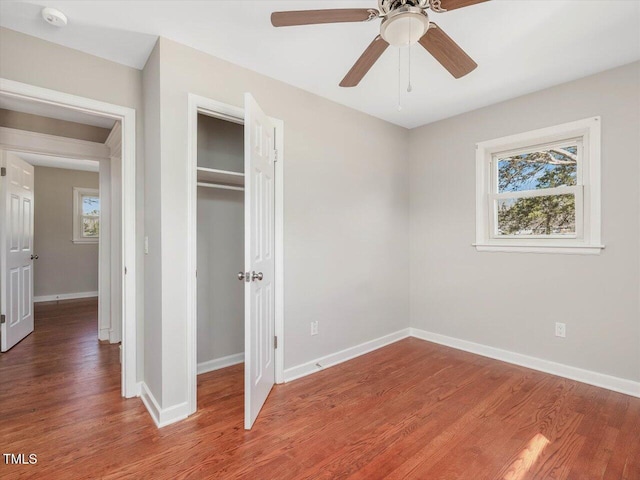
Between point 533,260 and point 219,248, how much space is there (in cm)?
289

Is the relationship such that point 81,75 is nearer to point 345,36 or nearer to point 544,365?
point 345,36

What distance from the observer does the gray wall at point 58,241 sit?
5.81 m

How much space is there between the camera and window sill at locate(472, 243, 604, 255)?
8.47 feet

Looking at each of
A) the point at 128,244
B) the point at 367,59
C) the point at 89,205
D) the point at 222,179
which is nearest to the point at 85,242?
the point at 89,205

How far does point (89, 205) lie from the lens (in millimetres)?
6391

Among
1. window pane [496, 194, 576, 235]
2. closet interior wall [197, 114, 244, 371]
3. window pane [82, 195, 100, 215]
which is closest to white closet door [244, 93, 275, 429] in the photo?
closet interior wall [197, 114, 244, 371]

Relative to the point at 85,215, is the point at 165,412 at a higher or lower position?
lower

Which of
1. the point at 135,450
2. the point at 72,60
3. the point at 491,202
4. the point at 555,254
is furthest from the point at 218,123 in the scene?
the point at 555,254

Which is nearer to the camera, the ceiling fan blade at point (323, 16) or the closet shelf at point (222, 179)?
the ceiling fan blade at point (323, 16)

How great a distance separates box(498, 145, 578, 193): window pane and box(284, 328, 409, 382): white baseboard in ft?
6.39

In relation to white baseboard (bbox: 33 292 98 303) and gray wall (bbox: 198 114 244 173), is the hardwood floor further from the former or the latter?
white baseboard (bbox: 33 292 98 303)

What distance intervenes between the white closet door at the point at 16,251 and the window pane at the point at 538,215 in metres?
5.10

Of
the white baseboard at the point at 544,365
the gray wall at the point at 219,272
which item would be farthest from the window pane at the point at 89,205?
the white baseboard at the point at 544,365

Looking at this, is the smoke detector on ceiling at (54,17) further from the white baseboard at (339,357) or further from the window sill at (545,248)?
the window sill at (545,248)
